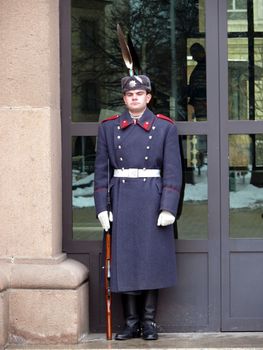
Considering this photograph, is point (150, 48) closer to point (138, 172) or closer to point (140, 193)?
point (138, 172)

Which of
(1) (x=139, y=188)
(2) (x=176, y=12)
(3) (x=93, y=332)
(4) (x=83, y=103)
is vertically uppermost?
(2) (x=176, y=12)

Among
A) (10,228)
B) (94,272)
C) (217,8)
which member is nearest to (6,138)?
(10,228)

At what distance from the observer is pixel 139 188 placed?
713 centimetres

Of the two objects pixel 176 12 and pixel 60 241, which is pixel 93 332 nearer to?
pixel 60 241

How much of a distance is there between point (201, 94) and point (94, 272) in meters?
1.52

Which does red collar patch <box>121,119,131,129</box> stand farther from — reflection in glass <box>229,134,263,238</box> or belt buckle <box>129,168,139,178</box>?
reflection in glass <box>229,134,263,238</box>

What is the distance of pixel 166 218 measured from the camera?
7.03m

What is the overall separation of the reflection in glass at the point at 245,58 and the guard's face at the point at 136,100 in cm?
68

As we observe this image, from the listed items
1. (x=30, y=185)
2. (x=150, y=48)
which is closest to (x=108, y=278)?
(x=30, y=185)

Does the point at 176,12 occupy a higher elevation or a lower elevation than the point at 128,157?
higher

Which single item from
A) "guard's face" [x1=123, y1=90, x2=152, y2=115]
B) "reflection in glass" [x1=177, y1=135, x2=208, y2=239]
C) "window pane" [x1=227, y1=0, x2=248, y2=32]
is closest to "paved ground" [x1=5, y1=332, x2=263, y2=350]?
"reflection in glass" [x1=177, y1=135, x2=208, y2=239]

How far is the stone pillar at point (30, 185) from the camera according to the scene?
7.07m

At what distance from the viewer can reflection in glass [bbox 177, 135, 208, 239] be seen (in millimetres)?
7434

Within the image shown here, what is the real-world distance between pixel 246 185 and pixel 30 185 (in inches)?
62.1
